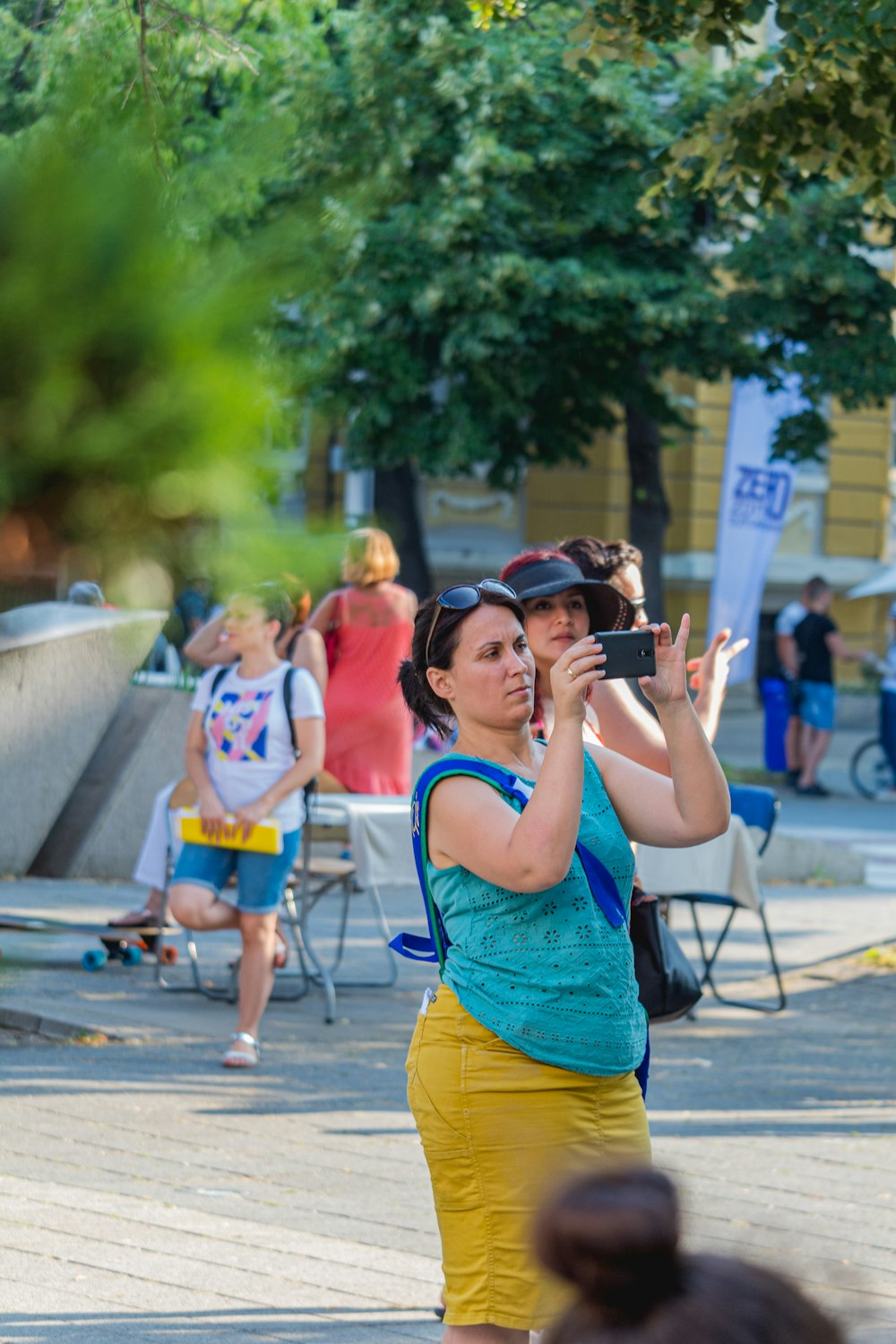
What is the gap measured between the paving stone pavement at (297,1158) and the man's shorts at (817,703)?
9.41 meters

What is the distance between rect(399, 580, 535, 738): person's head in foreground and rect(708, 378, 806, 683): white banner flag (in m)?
16.4

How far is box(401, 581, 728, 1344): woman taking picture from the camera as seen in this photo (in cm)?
312

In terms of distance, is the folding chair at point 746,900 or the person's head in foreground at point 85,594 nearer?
the person's head in foreground at point 85,594

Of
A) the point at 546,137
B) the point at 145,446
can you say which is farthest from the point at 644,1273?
the point at 546,137

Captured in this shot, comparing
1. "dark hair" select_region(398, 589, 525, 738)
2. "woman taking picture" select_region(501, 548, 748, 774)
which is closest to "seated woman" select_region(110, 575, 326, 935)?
"woman taking picture" select_region(501, 548, 748, 774)

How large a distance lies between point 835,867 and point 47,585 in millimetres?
12209

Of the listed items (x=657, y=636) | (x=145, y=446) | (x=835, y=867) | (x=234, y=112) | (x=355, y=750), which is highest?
(x=234, y=112)

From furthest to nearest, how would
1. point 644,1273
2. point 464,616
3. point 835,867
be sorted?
point 835,867
point 464,616
point 644,1273

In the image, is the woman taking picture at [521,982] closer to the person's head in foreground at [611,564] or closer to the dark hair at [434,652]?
the dark hair at [434,652]

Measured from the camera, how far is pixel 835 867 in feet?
41.8

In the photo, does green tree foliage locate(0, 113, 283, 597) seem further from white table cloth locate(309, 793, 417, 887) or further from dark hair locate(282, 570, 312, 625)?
white table cloth locate(309, 793, 417, 887)

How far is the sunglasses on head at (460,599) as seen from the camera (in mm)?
3416

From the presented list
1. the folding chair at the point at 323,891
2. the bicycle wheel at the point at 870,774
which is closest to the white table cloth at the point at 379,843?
the folding chair at the point at 323,891

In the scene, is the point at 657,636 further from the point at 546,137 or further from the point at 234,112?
the point at 546,137
